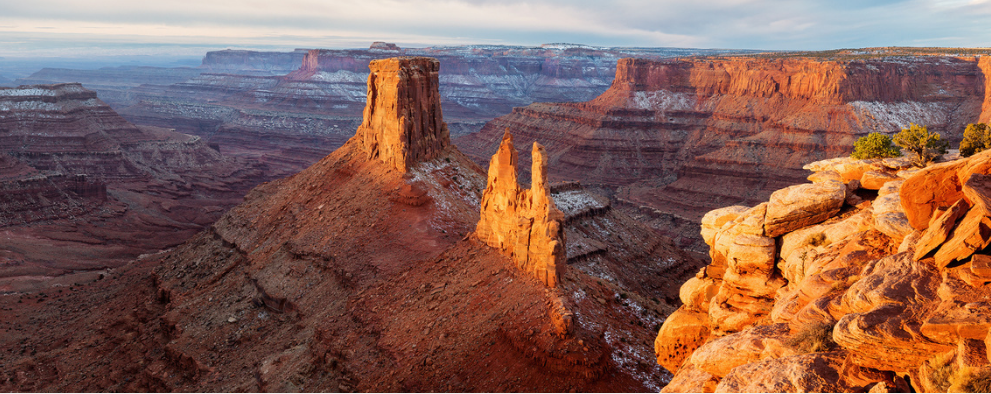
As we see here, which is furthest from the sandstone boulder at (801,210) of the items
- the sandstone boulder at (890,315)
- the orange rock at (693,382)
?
the orange rock at (693,382)

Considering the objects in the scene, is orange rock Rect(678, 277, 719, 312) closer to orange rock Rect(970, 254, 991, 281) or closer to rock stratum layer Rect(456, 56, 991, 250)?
orange rock Rect(970, 254, 991, 281)

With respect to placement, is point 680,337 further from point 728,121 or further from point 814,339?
point 728,121

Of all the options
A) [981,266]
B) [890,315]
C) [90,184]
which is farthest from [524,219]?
[90,184]

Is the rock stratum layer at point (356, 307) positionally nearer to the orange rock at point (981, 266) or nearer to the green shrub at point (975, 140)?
the orange rock at point (981, 266)

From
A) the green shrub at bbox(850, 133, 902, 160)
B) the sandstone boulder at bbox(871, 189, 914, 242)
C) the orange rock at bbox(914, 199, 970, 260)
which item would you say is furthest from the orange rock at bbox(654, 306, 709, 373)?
the green shrub at bbox(850, 133, 902, 160)

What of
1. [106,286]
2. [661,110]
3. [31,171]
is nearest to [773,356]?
[106,286]

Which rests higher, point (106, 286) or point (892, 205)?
point (892, 205)

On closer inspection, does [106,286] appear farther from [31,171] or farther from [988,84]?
[988,84]
